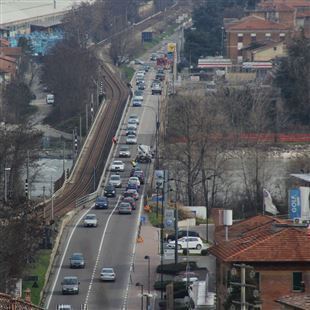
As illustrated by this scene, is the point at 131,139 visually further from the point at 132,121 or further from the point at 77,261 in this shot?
the point at 77,261

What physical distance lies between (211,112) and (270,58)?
27.8 m

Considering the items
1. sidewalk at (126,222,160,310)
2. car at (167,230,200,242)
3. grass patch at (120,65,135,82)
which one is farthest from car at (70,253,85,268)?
grass patch at (120,65,135,82)

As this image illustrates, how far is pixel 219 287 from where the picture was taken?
34.9m

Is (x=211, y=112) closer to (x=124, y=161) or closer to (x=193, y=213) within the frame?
(x=124, y=161)

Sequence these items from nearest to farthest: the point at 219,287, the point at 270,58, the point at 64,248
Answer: the point at 219,287 → the point at 64,248 → the point at 270,58

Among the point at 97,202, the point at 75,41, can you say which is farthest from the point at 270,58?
the point at 97,202

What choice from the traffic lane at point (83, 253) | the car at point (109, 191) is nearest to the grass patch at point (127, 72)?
the car at point (109, 191)

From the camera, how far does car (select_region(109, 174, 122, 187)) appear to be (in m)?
67.1

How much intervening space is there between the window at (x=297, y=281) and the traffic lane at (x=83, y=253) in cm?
882

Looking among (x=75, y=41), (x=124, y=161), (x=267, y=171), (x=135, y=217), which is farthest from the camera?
(x=75, y=41)

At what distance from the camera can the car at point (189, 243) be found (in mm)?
49281

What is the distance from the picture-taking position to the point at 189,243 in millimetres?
49531

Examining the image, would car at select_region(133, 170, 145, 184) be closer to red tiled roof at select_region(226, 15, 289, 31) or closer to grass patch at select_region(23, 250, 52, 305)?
grass patch at select_region(23, 250, 52, 305)

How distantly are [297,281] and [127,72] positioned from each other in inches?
2953
